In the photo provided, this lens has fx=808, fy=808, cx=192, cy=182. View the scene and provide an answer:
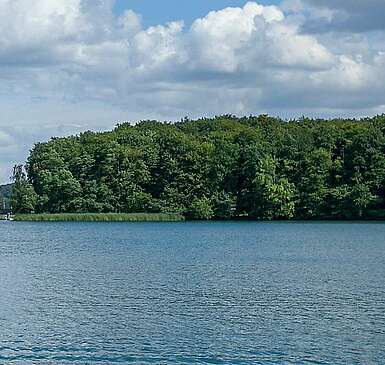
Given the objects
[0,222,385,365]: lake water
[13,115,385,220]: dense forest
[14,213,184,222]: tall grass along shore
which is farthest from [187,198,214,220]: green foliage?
[0,222,385,365]: lake water

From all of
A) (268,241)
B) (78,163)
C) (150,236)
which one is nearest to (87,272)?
(268,241)

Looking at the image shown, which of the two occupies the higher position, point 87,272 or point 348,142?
point 348,142

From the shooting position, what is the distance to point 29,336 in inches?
991

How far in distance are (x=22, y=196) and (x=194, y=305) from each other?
86316mm

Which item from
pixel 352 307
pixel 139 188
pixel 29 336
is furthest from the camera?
pixel 139 188

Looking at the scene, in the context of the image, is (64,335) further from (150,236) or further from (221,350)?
(150,236)

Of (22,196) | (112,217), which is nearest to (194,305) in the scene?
(112,217)

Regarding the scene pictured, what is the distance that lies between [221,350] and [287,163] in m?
85.3

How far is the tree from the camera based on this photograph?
113 metres

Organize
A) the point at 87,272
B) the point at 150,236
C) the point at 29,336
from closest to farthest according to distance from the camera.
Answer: the point at 29,336 < the point at 87,272 < the point at 150,236

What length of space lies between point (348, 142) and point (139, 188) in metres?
29.2

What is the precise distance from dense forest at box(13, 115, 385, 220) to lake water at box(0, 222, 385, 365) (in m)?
46.4

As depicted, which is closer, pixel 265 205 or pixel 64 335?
pixel 64 335

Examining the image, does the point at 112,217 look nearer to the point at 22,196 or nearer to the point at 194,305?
the point at 22,196
